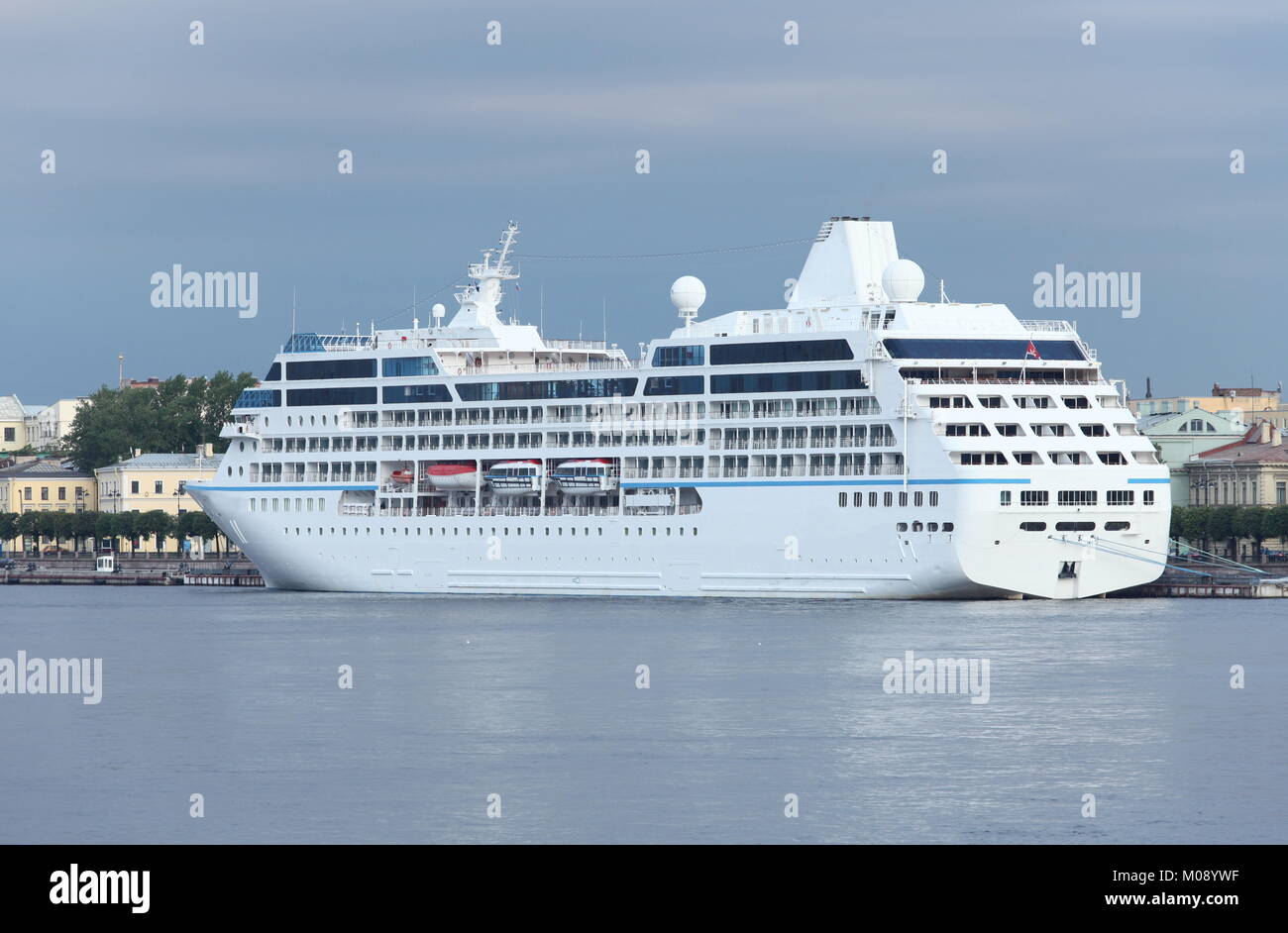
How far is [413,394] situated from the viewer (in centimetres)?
8625

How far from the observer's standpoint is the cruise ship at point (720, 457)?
71.0 metres

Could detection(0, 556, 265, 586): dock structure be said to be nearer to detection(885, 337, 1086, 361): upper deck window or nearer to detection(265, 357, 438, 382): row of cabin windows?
detection(265, 357, 438, 382): row of cabin windows

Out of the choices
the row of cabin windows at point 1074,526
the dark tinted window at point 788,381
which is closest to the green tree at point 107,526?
the dark tinted window at point 788,381

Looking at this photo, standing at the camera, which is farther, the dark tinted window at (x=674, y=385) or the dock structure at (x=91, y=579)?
the dock structure at (x=91, y=579)

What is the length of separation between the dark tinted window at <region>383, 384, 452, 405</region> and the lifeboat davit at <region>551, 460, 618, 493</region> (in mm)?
6530

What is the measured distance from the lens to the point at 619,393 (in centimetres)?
8112

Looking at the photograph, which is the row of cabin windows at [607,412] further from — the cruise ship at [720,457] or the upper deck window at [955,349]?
the upper deck window at [955,349]

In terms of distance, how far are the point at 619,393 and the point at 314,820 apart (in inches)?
1855

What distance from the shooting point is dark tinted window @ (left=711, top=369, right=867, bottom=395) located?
74500mm

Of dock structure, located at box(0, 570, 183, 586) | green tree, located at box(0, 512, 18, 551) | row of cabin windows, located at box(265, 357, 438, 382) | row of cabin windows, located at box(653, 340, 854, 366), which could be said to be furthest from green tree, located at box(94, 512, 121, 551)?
row of cabin windows, located at box(653, 340, 854, 366)

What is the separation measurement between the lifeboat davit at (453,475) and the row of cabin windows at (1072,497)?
2243 cm

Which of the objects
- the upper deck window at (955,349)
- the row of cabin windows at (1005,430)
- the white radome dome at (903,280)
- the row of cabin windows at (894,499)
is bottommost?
the row of cabin windows at (894,499)

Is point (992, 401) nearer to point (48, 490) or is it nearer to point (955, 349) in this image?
point (955, 349)
